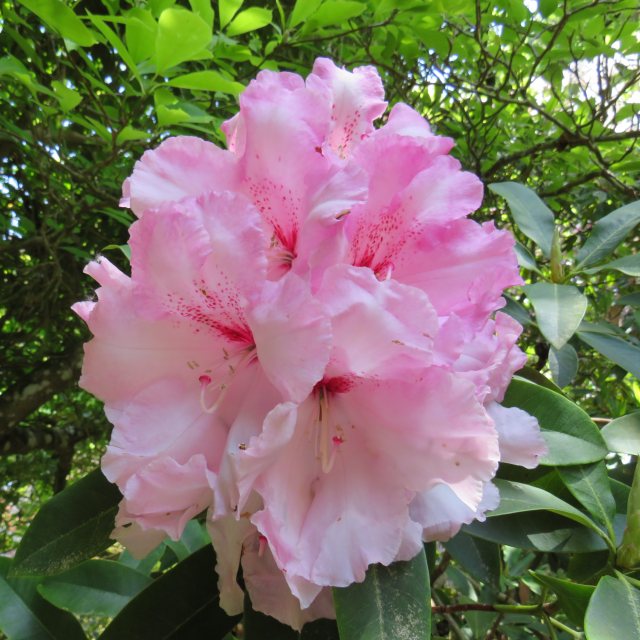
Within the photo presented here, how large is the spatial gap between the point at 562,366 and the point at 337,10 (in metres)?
0.87

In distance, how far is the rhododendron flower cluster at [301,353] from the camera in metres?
0.45

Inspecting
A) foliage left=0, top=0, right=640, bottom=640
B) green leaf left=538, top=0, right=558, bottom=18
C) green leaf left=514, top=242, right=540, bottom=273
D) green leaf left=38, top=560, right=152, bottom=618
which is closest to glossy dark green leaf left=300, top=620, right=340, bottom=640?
foliage left=0, top=0, right=640, bottom=640

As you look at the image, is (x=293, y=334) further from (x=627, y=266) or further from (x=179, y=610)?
(x=627, y=266)

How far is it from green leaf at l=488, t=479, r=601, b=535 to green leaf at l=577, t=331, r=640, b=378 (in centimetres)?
37

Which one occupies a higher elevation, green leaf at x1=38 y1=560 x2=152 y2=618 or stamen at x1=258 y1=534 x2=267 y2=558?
stamen at x1=258 y1=534 x2=267 y2=558

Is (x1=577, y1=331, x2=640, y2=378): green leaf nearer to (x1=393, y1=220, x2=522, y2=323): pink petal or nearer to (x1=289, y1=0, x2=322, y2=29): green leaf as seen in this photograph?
(x1=393, y1=220, x2=522, y2=323): pink petal

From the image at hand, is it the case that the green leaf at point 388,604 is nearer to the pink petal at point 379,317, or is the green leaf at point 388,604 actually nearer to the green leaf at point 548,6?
the pink petal at point 379,317

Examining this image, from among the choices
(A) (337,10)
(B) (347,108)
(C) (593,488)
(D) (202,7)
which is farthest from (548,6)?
(C) (593,488)

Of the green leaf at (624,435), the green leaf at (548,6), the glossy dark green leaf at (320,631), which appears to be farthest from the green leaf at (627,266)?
the green leaf at (548,6)

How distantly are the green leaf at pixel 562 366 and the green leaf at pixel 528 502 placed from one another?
1.33ft

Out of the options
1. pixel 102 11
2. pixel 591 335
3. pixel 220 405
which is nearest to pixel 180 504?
pixel 220 405

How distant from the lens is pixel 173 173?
1.71ft

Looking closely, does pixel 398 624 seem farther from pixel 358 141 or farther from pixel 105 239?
pixel 105 239

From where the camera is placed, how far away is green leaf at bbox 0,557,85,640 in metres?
0.84
